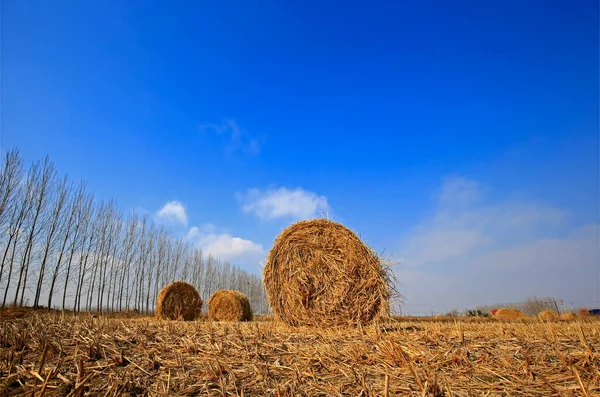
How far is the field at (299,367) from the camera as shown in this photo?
2172 mm

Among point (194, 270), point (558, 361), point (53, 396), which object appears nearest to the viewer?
point (53, 396)

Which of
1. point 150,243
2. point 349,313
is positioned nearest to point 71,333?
point 349,313

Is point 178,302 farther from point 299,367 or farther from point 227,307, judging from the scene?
point 299,367

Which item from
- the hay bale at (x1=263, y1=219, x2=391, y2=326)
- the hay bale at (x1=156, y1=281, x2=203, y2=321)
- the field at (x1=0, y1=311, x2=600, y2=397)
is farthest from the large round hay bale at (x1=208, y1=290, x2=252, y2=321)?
the field at (x1=0, y1=311, x2=600, y2=397)

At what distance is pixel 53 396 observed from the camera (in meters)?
2.19

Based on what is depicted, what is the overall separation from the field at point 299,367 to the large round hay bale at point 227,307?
10.1 m

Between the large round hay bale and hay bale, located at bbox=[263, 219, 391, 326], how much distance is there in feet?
24.0

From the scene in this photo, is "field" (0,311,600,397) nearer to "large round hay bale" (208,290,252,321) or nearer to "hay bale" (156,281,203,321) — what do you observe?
"hay bale" (156,281,203,321)

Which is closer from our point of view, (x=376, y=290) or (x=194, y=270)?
(x=376, y=290)

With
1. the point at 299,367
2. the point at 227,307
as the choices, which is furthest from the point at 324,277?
the point at 227,307

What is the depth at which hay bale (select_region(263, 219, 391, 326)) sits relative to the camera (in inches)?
241

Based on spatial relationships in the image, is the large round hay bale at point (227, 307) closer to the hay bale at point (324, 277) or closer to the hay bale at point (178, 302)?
the hay bale at point (178, 302)

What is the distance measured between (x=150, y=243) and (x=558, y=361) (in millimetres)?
31289

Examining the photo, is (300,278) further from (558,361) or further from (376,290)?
(558,361)
